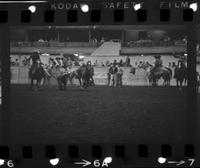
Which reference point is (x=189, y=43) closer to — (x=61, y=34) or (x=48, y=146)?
(x=61, y=34)

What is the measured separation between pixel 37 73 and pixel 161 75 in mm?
1162

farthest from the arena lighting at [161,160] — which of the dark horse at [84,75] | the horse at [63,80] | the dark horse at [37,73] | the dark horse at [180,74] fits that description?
the dark horse at [37,73]

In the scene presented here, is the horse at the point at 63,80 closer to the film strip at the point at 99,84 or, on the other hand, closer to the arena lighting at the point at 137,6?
the film strip at the point at 99,84

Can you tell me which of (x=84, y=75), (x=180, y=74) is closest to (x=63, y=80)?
(x=84, y=75)

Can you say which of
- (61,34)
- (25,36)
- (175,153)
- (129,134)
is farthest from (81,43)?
(175,153)

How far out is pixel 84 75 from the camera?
16.8 ft

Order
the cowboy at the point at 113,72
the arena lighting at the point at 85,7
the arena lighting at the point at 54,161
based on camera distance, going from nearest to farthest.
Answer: the arena lighting at the point at 85,7 → the arena lighting at the point at 54,161 → the cowboy at the point at 113,72

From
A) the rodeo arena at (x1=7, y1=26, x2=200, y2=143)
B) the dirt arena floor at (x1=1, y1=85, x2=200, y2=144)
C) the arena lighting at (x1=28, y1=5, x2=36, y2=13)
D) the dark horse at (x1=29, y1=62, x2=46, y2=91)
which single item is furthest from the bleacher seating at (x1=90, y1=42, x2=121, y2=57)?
the arena lighting at (x1=28, y1=5, x2=36, y2=13)

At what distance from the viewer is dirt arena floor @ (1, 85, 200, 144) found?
510 cm

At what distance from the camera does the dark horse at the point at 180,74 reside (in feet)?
16.5

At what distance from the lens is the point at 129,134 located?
515 centimetres

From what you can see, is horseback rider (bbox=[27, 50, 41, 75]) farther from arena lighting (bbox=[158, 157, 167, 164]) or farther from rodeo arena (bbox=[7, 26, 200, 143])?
arena lighting (bbox=[158, 157, 167, 164])

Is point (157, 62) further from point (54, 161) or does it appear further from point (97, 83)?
point (54, 161)

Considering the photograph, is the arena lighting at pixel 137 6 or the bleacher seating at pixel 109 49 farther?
the bleacher seating at pixel 109 49
